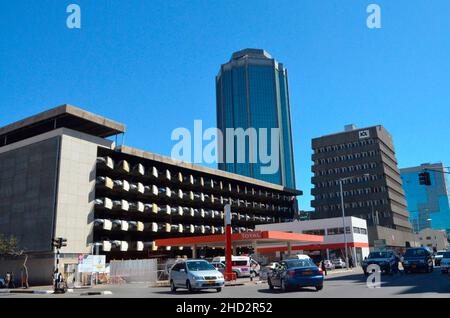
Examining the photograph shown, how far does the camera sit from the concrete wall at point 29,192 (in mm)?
45781

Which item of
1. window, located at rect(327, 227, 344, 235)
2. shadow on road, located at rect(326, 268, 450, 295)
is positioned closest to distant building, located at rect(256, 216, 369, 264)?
window, located at rect(327, 227, 344, 235)

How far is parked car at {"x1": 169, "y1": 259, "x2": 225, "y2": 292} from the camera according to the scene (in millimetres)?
20359

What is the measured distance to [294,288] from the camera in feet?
66.2

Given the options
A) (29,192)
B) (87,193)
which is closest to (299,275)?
(87,193)

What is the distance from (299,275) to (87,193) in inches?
1433

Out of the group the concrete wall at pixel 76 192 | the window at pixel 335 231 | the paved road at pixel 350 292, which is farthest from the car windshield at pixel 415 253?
the window at pixel 335 231

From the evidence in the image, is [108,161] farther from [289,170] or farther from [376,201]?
[289,170]

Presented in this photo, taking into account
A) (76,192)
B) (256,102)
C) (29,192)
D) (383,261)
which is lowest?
(383,261)

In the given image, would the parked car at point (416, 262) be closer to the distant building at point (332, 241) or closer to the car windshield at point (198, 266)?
the car windshield at point (198, 266)

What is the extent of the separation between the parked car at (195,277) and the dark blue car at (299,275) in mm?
3133

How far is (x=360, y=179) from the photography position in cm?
11075

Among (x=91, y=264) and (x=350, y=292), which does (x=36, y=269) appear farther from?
(x=350, y=292)

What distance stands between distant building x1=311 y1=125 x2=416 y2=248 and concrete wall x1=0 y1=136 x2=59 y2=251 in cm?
8008

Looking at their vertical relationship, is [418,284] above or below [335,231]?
below
